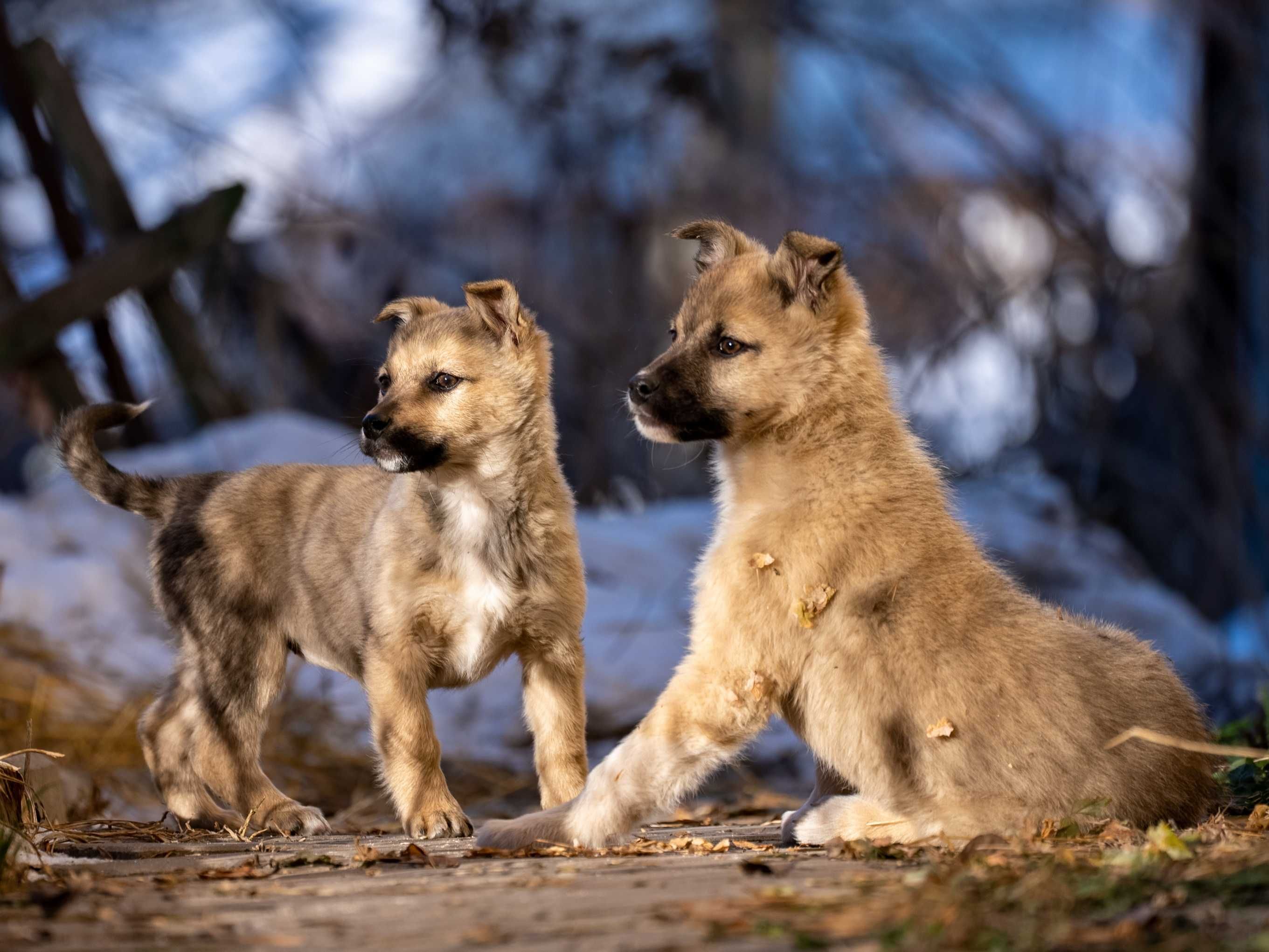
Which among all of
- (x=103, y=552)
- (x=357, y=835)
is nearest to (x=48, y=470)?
(x=103, y=552)

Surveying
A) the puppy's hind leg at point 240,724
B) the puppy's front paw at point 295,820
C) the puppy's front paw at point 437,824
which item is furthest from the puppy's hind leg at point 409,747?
the puppy's hind leg at point 240,724

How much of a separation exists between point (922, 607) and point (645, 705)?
3820mm

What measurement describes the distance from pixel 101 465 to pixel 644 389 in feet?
7.90

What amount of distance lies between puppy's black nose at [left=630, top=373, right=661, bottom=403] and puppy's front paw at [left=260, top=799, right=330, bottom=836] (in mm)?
1896

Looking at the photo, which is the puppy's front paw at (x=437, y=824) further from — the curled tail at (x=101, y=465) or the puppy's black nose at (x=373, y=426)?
the curled tail at (x=101, y=465)

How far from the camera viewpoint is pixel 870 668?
3.89 m

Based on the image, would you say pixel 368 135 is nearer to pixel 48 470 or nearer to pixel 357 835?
pixel 48 470

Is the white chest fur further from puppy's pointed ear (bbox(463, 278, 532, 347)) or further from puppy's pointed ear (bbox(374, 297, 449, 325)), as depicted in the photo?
puppy's pointed ear (bbox(374, 297, 449, 325))

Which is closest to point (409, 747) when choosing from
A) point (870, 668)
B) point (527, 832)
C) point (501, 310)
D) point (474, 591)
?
point (474, 591)

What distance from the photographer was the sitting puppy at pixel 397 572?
189 inches

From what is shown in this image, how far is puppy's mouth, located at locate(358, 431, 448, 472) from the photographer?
4.97 meters

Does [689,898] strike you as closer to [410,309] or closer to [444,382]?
[444,382]

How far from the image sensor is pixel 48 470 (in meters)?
9.49

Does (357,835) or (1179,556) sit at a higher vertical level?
(1179,556)
